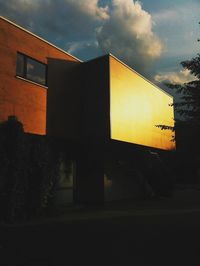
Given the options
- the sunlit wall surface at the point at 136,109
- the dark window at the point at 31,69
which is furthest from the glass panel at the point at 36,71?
the sunlit wall surface at the point at 136,109

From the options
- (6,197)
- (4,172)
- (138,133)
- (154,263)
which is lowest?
(154,263)

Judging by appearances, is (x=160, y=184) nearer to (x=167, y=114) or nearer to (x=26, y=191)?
(x=167, y=114)

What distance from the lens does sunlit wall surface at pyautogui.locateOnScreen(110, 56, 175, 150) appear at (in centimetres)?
1986

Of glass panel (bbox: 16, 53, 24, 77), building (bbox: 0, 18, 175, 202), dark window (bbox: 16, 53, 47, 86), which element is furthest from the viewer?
dark window (bbox: 16, 53, 47, 86)

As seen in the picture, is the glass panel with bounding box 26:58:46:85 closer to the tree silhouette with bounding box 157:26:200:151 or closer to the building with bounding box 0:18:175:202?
the building with bounding box 0:18:175:202

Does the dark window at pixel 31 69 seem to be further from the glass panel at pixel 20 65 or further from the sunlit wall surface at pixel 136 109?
the sunlit wall surface at pixel 136 109

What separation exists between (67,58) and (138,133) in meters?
6.39

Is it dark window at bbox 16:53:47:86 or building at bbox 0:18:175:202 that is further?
dark window at bbox 16:53:47:86

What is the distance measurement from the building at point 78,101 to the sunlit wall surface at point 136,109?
57mm

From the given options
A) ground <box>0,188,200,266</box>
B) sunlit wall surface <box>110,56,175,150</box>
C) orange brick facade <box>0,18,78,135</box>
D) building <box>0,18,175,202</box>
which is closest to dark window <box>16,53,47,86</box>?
building <box>0,18,175,202</box>

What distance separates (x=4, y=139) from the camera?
1214 centimetres

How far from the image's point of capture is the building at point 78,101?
1655 centimetres

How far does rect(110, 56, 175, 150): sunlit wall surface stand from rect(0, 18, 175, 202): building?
0.06m

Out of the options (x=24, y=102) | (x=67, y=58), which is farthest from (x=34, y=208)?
(x=67, y=58)
